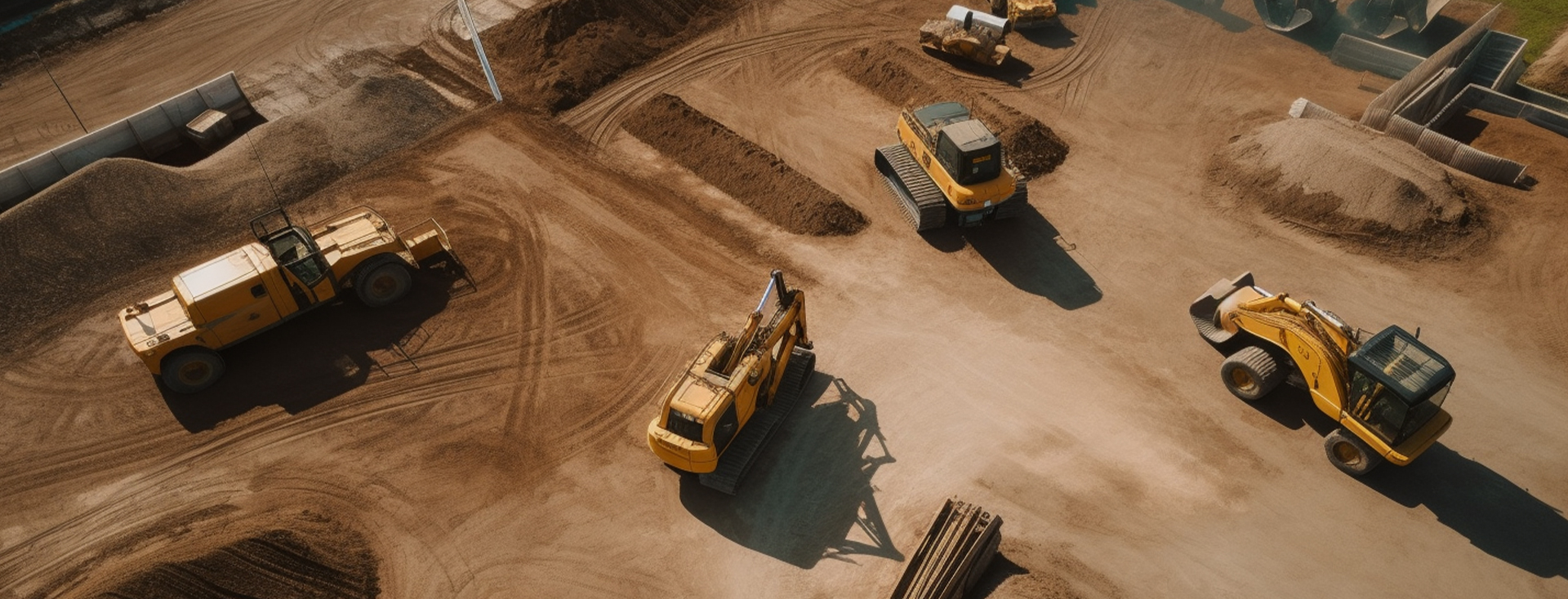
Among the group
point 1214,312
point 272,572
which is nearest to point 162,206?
point 272,572

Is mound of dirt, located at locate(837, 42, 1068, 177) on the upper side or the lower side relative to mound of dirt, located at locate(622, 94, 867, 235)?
upper

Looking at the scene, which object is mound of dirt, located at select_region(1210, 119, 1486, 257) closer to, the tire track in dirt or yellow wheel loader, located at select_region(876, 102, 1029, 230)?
yellow wheel loader, located at select_region(876, 102, 1029, 230)

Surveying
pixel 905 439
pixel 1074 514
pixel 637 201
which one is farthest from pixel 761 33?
pixel 1074 514

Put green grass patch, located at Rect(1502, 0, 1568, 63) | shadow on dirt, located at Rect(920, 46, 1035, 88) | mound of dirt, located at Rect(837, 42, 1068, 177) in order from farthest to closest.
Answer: green grass patch, located at Rect(1502, 0, 1568, 63)
shadow on dirt, located at Rect(920, 46, 1035, 88)
mound of dirt, located at Rect(837, 42, 1068, 177)

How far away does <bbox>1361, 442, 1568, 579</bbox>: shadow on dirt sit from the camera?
1630cm

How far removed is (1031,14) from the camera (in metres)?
30.9

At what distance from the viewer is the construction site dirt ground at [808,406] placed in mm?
16453

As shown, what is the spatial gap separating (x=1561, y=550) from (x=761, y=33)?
24.9 meters

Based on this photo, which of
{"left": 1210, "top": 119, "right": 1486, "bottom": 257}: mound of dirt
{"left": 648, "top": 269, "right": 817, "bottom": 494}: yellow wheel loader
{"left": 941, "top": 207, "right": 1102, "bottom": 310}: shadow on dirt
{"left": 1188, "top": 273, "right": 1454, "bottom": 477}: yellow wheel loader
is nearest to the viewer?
{"left": 1188, "top": 273, "right": 1454, "bottom": 477}: yellow wheel loader

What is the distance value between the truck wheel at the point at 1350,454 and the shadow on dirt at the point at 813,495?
838cm

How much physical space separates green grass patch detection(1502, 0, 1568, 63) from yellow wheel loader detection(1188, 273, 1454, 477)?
18776mm

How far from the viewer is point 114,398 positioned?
1966 cm

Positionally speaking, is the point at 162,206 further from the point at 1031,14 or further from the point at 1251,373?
the point at 1031,14

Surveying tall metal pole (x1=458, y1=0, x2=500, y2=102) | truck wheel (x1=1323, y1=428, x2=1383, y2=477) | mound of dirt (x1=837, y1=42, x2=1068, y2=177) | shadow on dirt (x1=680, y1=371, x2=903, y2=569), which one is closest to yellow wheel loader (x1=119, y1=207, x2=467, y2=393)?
tall metal pole (x1=458, y1=0, x2=500, y2=102)
